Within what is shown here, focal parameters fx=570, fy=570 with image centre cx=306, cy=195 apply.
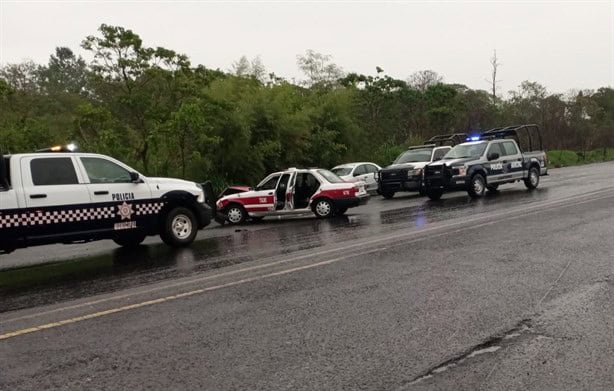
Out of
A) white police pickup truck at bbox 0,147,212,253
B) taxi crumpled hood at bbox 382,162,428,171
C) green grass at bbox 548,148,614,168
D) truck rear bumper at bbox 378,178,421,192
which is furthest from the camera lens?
green grass at bbox 548,148,614,168

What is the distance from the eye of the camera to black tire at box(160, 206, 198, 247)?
10.8 metres

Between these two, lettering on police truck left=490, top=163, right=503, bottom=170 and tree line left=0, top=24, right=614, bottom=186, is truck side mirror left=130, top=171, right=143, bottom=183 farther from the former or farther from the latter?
lettering on police truck left=490, top=163, right=503, bottom=170

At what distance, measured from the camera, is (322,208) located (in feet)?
50.1

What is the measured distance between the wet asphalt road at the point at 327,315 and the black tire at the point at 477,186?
756cm

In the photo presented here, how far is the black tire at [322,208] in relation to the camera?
49.8ft

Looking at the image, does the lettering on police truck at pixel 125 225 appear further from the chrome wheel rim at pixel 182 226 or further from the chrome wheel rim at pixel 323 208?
the chrome wheel rim at pixel 323 208

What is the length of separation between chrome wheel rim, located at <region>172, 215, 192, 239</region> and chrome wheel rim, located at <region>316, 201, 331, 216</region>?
4.87 metres

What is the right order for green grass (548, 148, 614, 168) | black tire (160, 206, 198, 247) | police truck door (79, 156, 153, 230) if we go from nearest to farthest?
police truck door (79, 156, 153, 230), black tire (160, 206, 198, 247), green grass (548, 148, 614, 168)

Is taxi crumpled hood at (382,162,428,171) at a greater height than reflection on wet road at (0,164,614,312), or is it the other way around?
taxi crumpled hood at (382,162,428,171)

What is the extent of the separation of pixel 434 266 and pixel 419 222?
196 inches

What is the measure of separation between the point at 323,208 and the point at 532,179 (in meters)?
9.04

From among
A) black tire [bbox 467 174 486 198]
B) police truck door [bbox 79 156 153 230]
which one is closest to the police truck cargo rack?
black tire [bbox 467 174 486 198]

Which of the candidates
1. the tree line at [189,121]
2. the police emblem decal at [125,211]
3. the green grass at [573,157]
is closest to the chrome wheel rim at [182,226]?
the police emblem decal at [125,211]

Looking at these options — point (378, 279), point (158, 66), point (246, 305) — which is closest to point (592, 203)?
point (378, 279)
